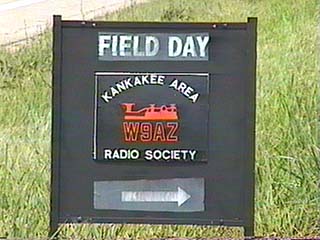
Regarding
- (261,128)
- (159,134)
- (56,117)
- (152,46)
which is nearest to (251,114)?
(261,128)

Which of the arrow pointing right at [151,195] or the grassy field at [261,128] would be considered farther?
the grassy field at [261,128]

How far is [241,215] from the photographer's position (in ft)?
18.4

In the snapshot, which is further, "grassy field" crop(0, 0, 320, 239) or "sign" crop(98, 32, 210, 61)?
"grassy field" crop(0, 0, 320, 239)

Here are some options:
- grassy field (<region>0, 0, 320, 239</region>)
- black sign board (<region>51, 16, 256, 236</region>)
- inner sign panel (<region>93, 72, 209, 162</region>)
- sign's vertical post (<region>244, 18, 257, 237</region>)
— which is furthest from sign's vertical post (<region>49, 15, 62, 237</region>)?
sign's vertical post (<region>244, 18, 257, 237</region>)

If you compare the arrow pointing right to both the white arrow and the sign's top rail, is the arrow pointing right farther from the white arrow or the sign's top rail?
the sign's top rail

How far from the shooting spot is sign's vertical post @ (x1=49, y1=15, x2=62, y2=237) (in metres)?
5.53

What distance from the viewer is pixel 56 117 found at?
5.55 m

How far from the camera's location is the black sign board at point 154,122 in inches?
216

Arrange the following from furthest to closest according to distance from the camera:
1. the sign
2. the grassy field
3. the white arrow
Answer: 1. the grassy field
2. the white arrow
3. the sign

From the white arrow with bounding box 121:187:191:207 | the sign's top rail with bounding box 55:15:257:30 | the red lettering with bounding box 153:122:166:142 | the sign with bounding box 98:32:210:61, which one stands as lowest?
the white arrow with bounding box 121:187:191:207

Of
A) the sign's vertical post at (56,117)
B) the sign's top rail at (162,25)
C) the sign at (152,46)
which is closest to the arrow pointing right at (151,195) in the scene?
the sign's vertical post at (56,117)


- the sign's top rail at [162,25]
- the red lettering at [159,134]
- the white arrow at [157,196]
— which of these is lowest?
Answer: the white arrow at [157,196]

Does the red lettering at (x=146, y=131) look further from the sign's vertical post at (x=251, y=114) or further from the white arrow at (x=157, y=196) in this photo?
the sign's vertical post at (x=251, y=114)

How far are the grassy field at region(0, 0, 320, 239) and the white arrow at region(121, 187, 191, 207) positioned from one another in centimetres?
24
